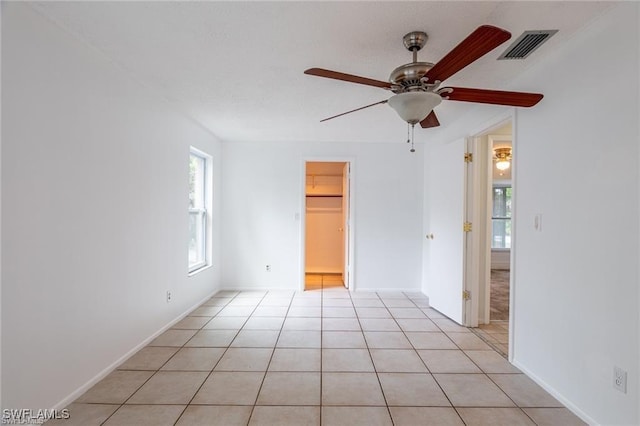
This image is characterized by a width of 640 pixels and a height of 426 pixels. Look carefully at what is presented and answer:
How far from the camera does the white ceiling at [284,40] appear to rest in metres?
1.58

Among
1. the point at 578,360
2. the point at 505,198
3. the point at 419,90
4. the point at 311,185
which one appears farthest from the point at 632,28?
the point at 505,198

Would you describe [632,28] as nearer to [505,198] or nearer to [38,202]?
[38,202]

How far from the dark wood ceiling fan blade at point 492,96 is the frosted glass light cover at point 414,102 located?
13 centimetres

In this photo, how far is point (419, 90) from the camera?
171 cm

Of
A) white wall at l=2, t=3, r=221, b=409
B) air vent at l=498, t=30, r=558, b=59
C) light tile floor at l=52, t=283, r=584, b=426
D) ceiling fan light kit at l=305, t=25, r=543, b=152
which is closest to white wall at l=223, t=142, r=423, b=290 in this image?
light tile floor at l=52, t=283, r=584, b=426

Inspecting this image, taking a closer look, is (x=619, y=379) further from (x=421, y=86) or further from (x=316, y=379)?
(x=421, y=86)

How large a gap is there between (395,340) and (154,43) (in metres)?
3.08

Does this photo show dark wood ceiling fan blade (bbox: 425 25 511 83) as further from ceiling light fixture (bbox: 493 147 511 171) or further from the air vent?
ceiling light fixture (bbox: 493 147 511 171)

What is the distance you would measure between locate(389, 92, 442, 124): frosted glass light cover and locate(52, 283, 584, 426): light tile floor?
181 cm

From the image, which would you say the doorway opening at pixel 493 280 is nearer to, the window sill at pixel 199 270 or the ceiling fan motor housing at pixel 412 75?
the ceiling fan motor housing at pixel 412 75

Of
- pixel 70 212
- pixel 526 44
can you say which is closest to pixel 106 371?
pixel 70 212

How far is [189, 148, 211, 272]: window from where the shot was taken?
3938 mm

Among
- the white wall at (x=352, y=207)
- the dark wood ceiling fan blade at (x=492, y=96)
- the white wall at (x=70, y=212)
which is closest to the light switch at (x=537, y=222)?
the dark wood ceiling fan blade at (x=492, y=96)

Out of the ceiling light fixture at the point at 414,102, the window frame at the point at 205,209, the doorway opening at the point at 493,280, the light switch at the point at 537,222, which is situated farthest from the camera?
the window frame at the point at 205,209
